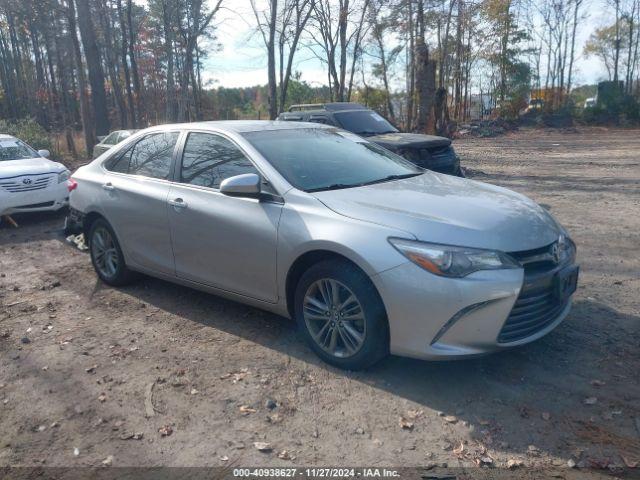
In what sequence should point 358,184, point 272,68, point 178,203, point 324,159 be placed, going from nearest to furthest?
1. point 358,184
2. point 324,159
3. point 178,203
4. point 272,68

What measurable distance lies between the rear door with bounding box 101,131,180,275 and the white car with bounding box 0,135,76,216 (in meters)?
3.91

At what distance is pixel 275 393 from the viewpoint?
12.3 ft

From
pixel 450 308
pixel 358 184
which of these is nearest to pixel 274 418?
pixel 450 308

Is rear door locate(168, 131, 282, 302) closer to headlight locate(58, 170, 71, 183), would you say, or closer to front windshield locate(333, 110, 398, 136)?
headlight locate(58, 170, 71, 183)

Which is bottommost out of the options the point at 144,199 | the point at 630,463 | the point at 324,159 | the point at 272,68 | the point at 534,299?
the point at 630,463

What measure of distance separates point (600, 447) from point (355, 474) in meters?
1.32

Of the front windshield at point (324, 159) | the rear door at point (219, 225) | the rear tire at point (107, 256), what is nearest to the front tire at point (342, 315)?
the rear door at point (219, 225)

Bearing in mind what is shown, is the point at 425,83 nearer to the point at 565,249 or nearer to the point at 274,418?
the point at 565,249

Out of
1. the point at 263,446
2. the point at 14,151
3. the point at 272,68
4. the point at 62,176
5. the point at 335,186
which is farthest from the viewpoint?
the point at 272,68

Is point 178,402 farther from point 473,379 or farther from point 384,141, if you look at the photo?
point 384,141

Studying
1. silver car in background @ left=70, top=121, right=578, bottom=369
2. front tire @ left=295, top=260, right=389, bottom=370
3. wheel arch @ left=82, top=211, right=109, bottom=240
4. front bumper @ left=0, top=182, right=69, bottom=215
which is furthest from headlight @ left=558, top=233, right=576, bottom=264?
front bumper @ left=0, top=182, right=69, bottom=215

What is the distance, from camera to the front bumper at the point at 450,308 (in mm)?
3402

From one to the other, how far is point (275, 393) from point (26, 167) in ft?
25.7

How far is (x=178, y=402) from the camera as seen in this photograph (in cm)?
368
